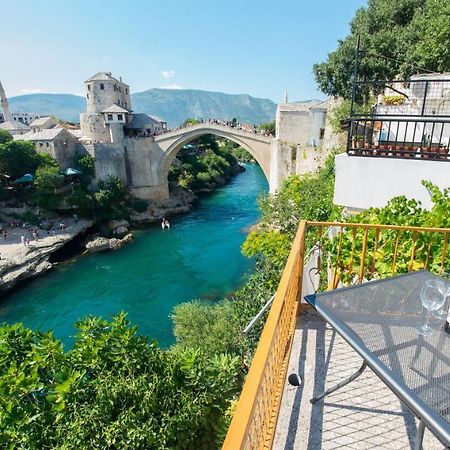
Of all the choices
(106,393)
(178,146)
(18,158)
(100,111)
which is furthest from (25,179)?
(106,393)

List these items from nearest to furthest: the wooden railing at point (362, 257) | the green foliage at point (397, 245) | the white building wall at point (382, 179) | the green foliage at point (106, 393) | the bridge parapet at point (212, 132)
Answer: the wooden railing at point (362, 257), the green foliage at point (397, 245), the white building wall at point (382, 179), the green foliage at point (106, 393), the bridge parapet at point (212, 132)

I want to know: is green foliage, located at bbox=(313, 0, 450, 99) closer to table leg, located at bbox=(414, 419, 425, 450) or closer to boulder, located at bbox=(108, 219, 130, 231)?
table leg, located at bbox=(414, 419, 425, 450)

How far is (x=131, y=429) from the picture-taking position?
4.50 meters

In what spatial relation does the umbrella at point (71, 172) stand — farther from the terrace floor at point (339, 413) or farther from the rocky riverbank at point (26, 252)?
the terrace floor at point (339, 413)

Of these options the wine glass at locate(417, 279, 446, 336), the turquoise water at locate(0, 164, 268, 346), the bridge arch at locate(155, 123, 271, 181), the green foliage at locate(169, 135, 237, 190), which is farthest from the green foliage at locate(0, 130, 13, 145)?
the wine glass at locate(417, 279, 446, 336)

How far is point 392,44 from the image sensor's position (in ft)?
54.7

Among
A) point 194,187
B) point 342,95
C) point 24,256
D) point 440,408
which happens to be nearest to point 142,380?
point 440,408

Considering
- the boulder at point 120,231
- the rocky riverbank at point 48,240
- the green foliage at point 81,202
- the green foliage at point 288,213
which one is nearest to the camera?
the green foliage at point 288,213

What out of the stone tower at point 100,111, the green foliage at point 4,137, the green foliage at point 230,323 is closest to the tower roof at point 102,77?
the stone tower at point 100,111

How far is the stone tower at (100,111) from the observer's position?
1102 inches

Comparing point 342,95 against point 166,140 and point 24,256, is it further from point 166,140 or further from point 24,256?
point 24,256

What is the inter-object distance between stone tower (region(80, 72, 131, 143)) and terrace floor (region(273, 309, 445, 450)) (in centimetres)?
2820

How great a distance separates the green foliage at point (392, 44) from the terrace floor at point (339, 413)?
14.5 meters

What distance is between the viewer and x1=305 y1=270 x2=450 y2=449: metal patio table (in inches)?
52.3
